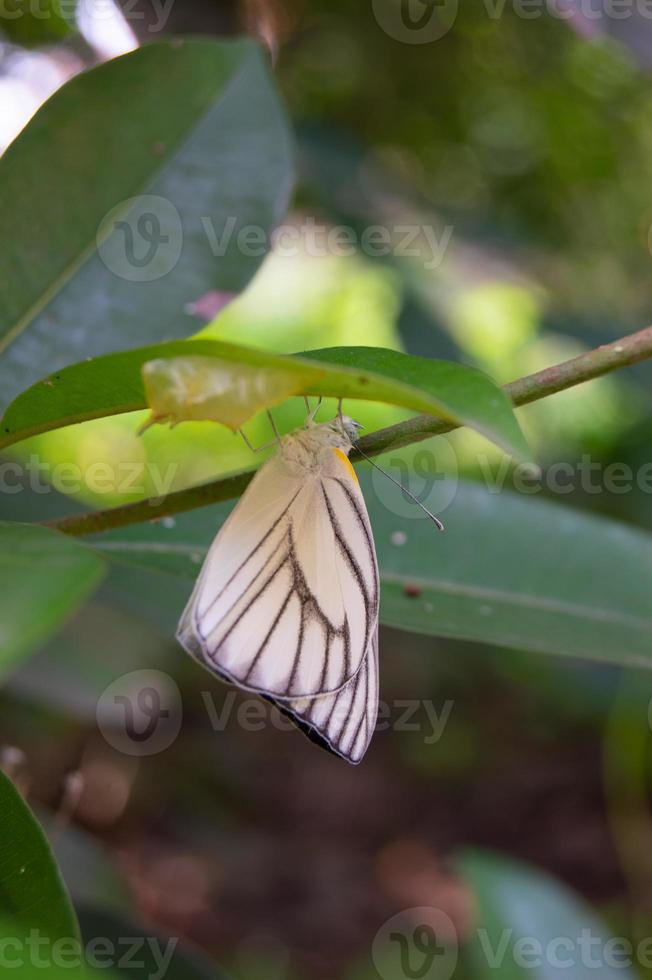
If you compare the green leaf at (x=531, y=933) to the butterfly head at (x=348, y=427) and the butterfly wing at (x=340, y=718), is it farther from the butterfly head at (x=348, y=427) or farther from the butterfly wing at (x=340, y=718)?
the butterfly head at (x=348, y=427)

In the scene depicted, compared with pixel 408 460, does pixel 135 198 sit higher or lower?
higher

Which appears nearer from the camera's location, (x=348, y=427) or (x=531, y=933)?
(x=348, y=427)

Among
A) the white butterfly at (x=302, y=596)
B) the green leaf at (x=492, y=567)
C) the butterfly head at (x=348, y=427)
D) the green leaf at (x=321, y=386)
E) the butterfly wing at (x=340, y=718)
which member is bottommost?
the green leaf at (x=492, y=567)

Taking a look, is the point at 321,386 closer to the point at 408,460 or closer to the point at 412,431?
the point at 412,431

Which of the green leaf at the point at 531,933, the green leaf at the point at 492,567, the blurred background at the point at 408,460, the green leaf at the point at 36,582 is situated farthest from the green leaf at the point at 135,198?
the green leaf at the point at 531,933

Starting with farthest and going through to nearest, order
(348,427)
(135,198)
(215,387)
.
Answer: (135,198), (348,427), (215,387)

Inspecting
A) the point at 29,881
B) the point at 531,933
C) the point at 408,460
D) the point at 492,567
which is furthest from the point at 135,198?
the point at 408,460

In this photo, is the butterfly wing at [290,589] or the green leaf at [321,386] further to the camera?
the butterfly wing at [290,589]
